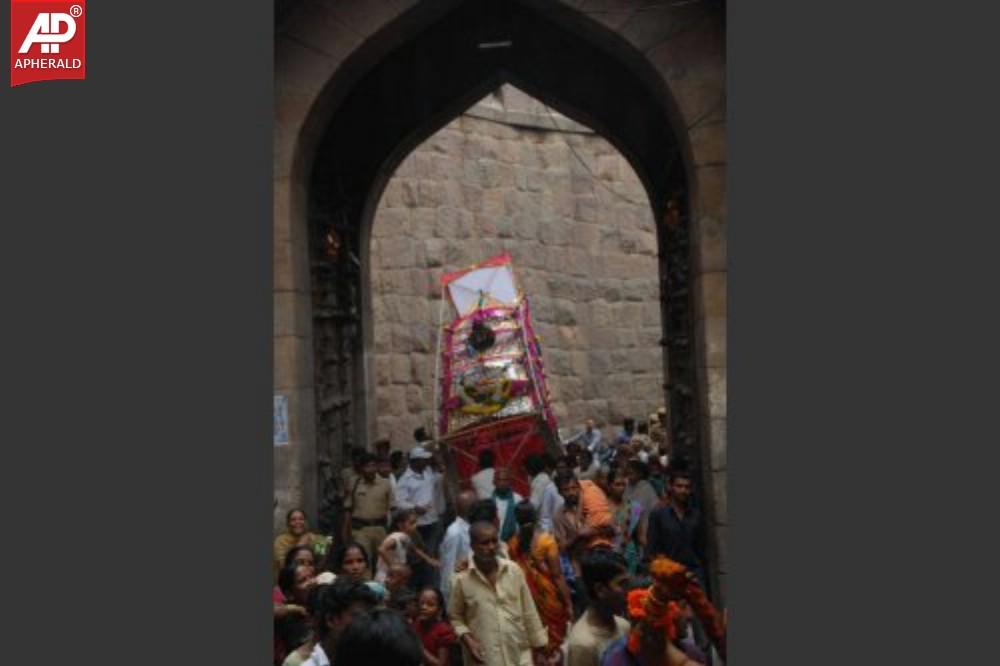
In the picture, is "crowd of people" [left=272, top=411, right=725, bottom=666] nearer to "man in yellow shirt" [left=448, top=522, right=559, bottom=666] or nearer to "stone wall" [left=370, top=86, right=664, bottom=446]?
"man in yellow shirt" [left=448, top=522, right=559, bottom=666]

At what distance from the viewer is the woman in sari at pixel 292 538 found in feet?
24.8

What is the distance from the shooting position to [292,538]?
7637mm

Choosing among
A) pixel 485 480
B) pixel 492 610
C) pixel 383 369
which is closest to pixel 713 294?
pixel 485 480

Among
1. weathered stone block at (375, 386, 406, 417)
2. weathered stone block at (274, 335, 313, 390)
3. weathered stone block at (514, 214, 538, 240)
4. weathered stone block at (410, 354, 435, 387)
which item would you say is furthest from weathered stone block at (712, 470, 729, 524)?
weathered stone block at (514, 214, 538, 240)

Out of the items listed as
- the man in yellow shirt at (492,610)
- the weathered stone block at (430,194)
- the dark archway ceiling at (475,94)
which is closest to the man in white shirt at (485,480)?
the dark archway ceiling at (475,94)

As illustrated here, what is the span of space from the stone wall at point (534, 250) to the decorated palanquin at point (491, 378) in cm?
326

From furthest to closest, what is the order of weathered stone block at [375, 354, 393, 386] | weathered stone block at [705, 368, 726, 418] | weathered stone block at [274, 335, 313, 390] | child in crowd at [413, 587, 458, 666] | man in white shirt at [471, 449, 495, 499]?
weathered stone block at [375, 354, 393, 386] → man in white shirt at [471, 449, 495, 499] → weathered stone block at [274, 335, 313, 390] → weathered stone block at [705, 368, 726, 418] → child in crowd at [413, 587, 458, 666]

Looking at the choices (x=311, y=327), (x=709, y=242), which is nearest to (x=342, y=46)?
(x=311, y=327)

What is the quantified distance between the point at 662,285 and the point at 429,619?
5.69 m

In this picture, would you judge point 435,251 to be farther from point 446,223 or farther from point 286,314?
point 286,314

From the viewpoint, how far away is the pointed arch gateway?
816 centimetres

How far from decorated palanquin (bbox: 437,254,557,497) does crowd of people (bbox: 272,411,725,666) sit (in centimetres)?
43

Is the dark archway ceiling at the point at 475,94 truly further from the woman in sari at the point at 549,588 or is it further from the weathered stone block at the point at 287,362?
the woman in sari at the point at 549,588

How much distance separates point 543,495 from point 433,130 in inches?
158
